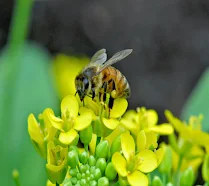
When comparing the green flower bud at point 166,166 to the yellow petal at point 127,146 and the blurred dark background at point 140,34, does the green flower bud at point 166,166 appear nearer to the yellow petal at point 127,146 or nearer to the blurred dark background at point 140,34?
the yellow petal at point 127,146

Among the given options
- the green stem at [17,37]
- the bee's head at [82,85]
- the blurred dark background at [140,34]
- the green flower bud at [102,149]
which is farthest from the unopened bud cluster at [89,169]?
the blurred dark background at [140,34]

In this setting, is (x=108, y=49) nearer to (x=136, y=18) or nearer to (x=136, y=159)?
(x=136, y=18)

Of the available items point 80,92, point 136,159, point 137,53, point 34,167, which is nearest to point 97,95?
point 80,92

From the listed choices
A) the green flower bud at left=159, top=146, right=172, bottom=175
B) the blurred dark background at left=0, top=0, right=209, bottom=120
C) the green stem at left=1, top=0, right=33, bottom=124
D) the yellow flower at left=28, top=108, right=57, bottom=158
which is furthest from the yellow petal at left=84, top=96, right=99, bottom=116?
the blurred dark background at left=0, top=0, right=209, bottom=120

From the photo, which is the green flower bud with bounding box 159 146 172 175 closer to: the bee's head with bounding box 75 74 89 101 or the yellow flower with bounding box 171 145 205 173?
the yellow flower with bounding box 171 145 205 173

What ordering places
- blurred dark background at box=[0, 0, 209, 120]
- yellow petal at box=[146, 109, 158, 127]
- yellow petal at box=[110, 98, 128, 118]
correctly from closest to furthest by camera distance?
1. yellow petal at box=[110, 98, 128, 118]
2. yellow petal at box=[146, 109, 158, 127]
3. blurred dark background at box=[0, 0, 209, 120]

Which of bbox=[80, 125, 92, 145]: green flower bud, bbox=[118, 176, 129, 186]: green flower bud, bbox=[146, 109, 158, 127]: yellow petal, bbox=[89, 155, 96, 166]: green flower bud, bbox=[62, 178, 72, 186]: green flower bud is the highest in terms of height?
bbox=[80, 125, 92, 145]: green flower bud
